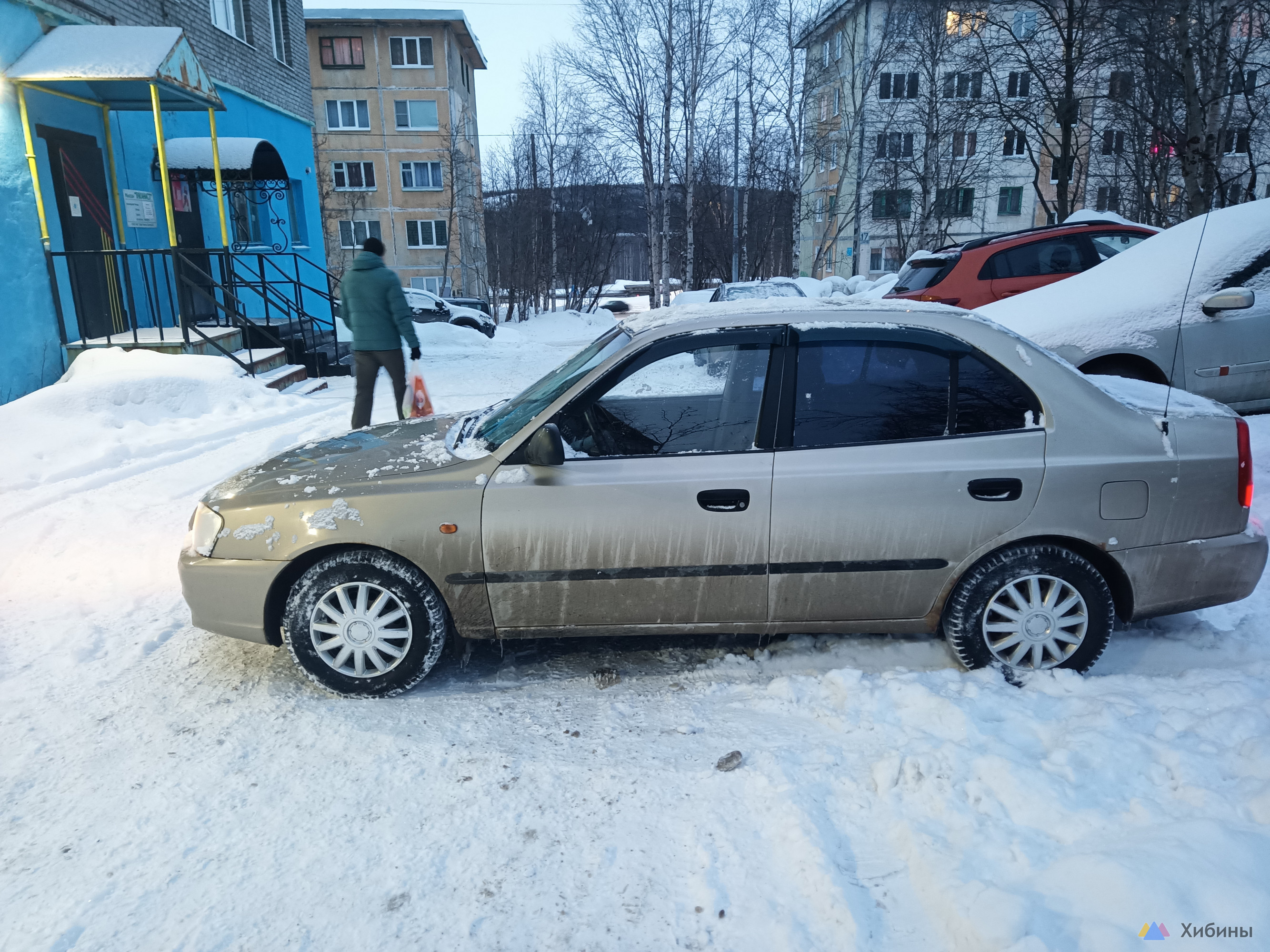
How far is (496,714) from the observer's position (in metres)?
3.34

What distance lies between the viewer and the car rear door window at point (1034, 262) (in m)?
10.0

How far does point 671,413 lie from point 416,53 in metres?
45.3

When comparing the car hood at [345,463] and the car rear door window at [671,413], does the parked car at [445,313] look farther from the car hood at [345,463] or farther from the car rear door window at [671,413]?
the car rear door window at [671,413]

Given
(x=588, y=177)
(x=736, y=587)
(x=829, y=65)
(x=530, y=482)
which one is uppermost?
(x=829, y=65)

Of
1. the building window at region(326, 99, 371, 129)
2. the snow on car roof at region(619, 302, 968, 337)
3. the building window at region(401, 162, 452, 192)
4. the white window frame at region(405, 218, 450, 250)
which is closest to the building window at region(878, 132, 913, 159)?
the white window frame at region(405, 218, 450, 250)

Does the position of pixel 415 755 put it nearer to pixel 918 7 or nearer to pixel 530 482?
pixel 530 482

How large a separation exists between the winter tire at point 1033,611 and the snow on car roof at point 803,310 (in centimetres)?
104

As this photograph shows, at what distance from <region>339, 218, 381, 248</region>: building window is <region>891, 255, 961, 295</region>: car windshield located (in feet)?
121

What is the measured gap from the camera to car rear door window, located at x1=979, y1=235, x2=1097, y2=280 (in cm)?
1003

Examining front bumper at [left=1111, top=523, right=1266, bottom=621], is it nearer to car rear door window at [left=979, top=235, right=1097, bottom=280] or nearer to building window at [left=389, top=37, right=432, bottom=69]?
car rear door window at [left=979, top=235, right=1097, bottom=280]

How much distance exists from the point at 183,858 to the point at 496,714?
45.5 inches

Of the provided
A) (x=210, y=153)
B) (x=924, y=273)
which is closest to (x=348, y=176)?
(x=210, y=153)

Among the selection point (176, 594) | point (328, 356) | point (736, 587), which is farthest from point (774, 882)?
point (328, 356)

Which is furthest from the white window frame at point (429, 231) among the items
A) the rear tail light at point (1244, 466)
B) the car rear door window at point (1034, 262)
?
the rear tail light at point (1244, 466)
